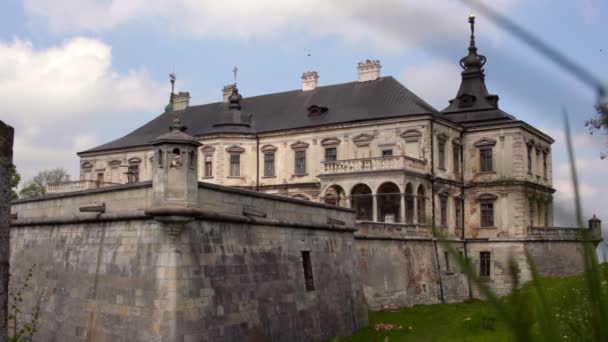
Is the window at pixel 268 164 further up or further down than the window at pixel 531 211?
further up

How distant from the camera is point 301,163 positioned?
133 ft

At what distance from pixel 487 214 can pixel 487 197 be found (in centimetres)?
97

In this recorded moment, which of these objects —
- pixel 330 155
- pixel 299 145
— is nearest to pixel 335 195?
pixel 330 155

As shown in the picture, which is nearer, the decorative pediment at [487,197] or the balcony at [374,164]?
the balcony at [374,164]

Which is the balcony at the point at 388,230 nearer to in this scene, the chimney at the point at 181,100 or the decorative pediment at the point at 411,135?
the decorative pediment at the point at 411,135

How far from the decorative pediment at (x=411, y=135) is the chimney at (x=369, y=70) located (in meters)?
6.63

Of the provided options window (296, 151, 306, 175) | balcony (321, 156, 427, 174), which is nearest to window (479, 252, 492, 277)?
balcony (321, 156, 427, 174)

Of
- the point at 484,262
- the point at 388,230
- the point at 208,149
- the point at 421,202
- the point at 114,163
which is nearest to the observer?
the point at 388,230

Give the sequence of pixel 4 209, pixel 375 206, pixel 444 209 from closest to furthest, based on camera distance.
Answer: pixel 4 209 < pixel 375 206 < pixel 444 209

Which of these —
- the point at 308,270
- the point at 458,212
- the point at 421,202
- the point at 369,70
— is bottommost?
the point at 308,270

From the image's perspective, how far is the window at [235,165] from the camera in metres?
41.9

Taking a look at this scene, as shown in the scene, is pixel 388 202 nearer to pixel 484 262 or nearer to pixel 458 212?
pixel 458 212

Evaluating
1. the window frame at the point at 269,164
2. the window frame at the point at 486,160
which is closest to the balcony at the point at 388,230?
the window frame at the point at 486,160

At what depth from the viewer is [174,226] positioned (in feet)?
47.9
